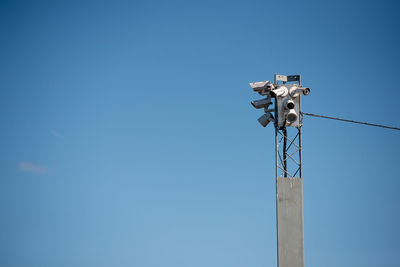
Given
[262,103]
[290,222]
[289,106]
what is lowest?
[290,222]

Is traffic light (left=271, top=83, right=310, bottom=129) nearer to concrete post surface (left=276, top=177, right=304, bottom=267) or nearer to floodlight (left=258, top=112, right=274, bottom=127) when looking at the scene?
floodlight (left=258, top=112, right=274, bottom=127)

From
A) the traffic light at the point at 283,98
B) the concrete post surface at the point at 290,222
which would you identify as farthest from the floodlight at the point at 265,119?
the concrete post surface at the point at 290,222

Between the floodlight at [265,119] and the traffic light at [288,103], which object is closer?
the traffic light at [288,103]

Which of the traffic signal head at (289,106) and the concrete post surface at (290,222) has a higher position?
the traffic signal head at (289,106)

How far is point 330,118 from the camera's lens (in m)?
12.1

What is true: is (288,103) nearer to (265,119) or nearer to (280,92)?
(280,92)

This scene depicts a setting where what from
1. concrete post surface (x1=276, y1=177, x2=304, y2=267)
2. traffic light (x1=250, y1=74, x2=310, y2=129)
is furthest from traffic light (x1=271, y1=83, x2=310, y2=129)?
concrete post surface (x1=276, y1=177, x2=304, y2=267)

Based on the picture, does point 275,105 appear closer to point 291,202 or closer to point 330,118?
point 330,118

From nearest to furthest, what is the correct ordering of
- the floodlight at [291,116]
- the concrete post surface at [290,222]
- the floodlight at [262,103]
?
1. the concrete post surface at [290,222]
2. the floodlight at [291,116]
3. the floodlight at [262,103]

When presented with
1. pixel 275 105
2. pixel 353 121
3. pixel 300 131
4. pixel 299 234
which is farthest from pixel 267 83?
pixel 299 234

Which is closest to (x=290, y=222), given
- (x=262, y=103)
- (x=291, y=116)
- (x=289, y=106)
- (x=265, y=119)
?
(x=291, y=116)

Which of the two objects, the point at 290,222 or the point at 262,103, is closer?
the point at 290,222

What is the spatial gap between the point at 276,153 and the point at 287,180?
2.44 ft

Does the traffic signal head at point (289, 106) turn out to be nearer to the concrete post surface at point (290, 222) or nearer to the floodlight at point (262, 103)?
the floodlight at point (262, 103)
